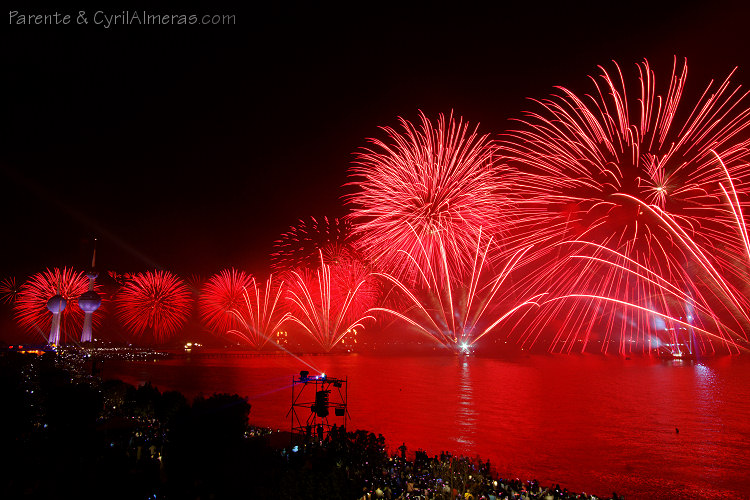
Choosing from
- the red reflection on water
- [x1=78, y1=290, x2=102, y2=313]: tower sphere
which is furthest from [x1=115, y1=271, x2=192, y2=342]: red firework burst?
the red reflection on water

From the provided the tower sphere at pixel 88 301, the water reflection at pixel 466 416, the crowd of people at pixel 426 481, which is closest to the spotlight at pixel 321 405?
the crowd of people at pixel 426 481

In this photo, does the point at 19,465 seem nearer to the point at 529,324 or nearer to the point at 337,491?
the point at 337,491

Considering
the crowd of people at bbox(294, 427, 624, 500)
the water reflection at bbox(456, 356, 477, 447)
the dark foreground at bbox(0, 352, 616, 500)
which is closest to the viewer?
the dark foreground at bbox(0, 352, 616, 500)

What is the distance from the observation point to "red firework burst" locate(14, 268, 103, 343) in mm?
57125

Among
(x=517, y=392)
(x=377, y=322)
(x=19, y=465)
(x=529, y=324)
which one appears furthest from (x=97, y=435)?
(x=529, y=324)

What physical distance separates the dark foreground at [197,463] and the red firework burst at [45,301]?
48.2m

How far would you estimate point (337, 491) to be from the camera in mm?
6941

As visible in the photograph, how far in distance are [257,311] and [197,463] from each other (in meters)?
55.9

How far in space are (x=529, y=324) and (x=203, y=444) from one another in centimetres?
10643

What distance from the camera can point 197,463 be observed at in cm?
830

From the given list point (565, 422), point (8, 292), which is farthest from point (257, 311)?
point (565, 422)

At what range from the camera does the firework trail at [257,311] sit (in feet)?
187

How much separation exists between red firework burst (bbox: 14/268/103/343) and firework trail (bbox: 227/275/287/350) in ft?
62.0

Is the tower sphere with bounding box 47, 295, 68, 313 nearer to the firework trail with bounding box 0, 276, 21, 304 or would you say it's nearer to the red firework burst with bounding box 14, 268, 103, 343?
the red firework burst with bounding box 14, 268, 103, 343
